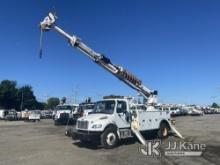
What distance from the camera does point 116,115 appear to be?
18000mm

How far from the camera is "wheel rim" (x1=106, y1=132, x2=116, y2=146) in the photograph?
17.2 m

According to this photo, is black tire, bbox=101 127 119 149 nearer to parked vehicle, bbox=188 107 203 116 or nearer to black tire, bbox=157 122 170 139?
black tire, bbox=157 122 170 139

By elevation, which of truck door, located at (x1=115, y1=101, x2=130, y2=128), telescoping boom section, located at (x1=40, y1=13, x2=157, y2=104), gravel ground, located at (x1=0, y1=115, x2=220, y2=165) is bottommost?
gravel ground, located at (x1=0, y1=115, x2=220, y2=165)

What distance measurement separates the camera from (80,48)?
22.6 metres

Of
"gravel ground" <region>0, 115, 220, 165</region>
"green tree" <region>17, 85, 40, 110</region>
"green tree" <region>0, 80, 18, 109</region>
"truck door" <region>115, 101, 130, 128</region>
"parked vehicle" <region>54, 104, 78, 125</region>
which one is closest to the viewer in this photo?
Result: "gravel ground" <region>0, 115, 220, 165</region>

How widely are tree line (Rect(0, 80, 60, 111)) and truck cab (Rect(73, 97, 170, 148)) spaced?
284 ft

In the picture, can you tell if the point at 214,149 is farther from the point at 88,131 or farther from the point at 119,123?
the point at 88,131

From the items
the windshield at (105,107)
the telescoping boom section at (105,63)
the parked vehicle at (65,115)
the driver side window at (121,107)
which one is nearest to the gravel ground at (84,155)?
the driver side window at (121,107)

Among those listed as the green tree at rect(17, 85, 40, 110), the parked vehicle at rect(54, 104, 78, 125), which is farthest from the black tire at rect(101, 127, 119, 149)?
the green tree at rect(17, 85, 40, 110)

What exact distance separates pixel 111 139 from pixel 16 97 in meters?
93.7

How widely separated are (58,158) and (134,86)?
10.3 meters

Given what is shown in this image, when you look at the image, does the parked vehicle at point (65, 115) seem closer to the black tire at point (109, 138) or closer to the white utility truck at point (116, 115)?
the white utility truck at point (116, 115)

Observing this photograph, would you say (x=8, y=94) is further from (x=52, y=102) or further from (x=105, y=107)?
(x=105, y=107)

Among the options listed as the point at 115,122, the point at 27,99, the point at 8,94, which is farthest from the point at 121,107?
the point at 27,99
